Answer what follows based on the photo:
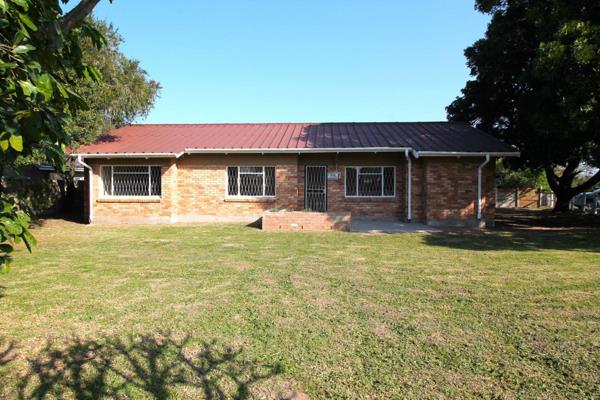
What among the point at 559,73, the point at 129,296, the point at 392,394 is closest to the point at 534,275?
the point at 392,394

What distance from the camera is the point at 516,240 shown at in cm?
1125

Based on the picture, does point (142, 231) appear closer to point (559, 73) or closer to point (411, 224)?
point (411, 224)

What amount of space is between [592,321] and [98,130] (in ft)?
56.8

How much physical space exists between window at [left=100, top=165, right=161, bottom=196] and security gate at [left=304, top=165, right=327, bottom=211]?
223 inches

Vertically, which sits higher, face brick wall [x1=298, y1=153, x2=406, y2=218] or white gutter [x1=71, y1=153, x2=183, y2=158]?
white gutter [x1=71, y1=153, x2=183, y2=158]

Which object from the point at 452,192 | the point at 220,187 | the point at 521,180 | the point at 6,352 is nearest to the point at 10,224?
the point at 6,352

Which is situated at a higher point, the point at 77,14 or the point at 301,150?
the point at 77,14

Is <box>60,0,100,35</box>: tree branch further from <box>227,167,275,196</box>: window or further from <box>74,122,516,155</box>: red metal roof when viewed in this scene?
<box>227,167,275,196</box>: window

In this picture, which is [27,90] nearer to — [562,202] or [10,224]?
[10,224]

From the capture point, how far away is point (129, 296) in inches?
215

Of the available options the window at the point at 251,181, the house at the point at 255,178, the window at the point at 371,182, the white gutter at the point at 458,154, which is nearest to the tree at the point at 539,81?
A: the white gutter at the point at 458,154

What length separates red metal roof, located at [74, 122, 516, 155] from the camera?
15.6m

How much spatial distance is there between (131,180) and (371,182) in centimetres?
924

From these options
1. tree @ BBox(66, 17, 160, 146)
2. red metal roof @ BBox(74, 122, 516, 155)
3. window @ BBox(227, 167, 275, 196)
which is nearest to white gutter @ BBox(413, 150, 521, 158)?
red metal roof @ BBox(74, 122, 516, 155)
